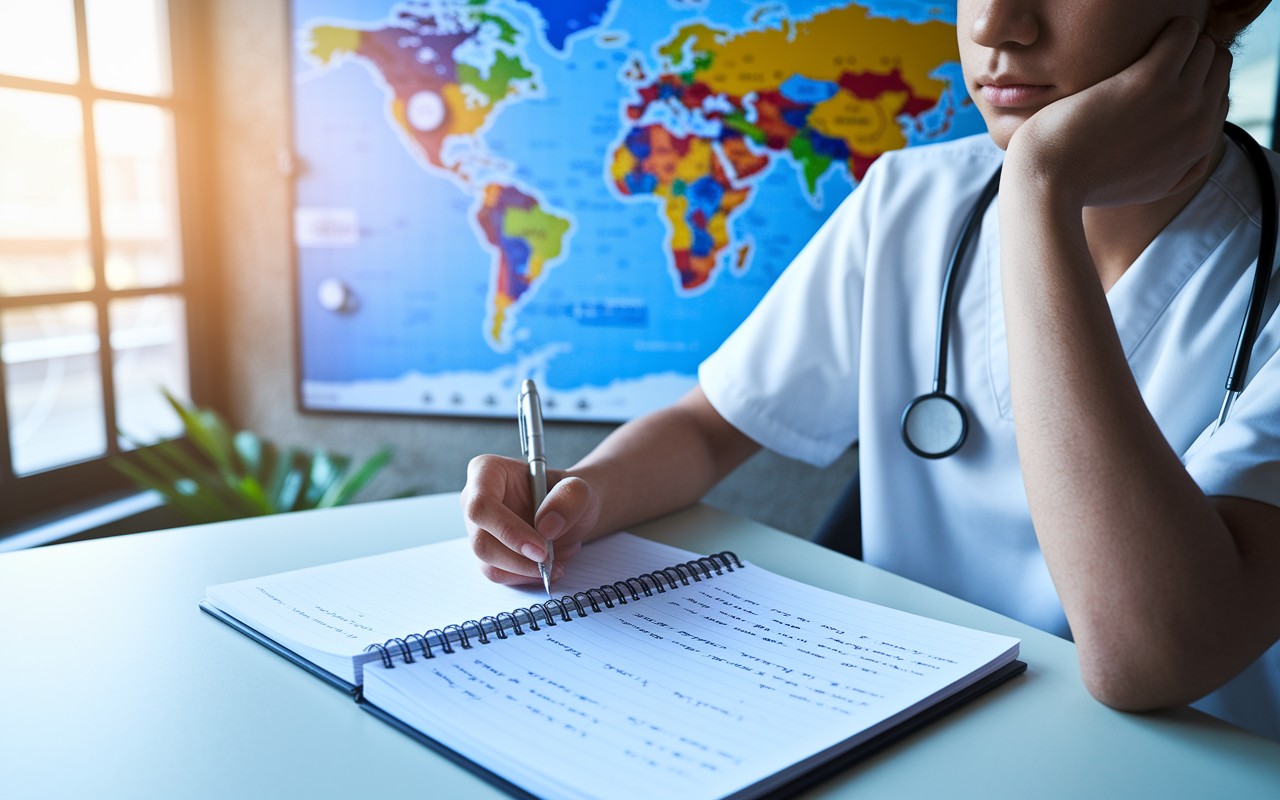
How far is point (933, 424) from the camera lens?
91 centimetres

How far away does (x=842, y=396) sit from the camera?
107 centimetres

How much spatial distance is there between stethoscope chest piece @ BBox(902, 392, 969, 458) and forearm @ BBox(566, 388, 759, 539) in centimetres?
23

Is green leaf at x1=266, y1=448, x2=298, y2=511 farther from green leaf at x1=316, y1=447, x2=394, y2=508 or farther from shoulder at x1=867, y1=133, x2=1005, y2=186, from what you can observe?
shoulder at x1=867, y1=133, x2=1005, y2=186

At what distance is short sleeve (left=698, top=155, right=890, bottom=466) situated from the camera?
1.05 meters

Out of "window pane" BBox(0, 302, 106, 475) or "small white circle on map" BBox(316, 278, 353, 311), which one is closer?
"window pane" BBox(0, 302, 106, 475)

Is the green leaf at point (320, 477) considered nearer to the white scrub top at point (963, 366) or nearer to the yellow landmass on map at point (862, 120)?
the white scrub top at point (963, 366)

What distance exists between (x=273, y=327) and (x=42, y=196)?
563 mm

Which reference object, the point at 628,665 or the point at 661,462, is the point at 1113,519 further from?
the point at 661,462

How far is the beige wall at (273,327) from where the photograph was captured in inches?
78.8

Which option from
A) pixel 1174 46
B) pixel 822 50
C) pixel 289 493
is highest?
pixel 822 50

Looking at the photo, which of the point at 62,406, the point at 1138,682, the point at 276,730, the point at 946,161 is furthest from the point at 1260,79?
the point at 62,406

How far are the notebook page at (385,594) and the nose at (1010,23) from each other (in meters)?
0.54

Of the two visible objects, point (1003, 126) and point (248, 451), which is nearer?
point (1003, 126)

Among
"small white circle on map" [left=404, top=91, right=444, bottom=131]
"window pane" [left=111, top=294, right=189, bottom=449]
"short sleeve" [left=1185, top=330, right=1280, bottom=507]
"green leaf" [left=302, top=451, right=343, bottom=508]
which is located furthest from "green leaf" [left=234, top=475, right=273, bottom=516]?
"short sleeve" [left=1185, top=330, right=1280, bottom=507]
